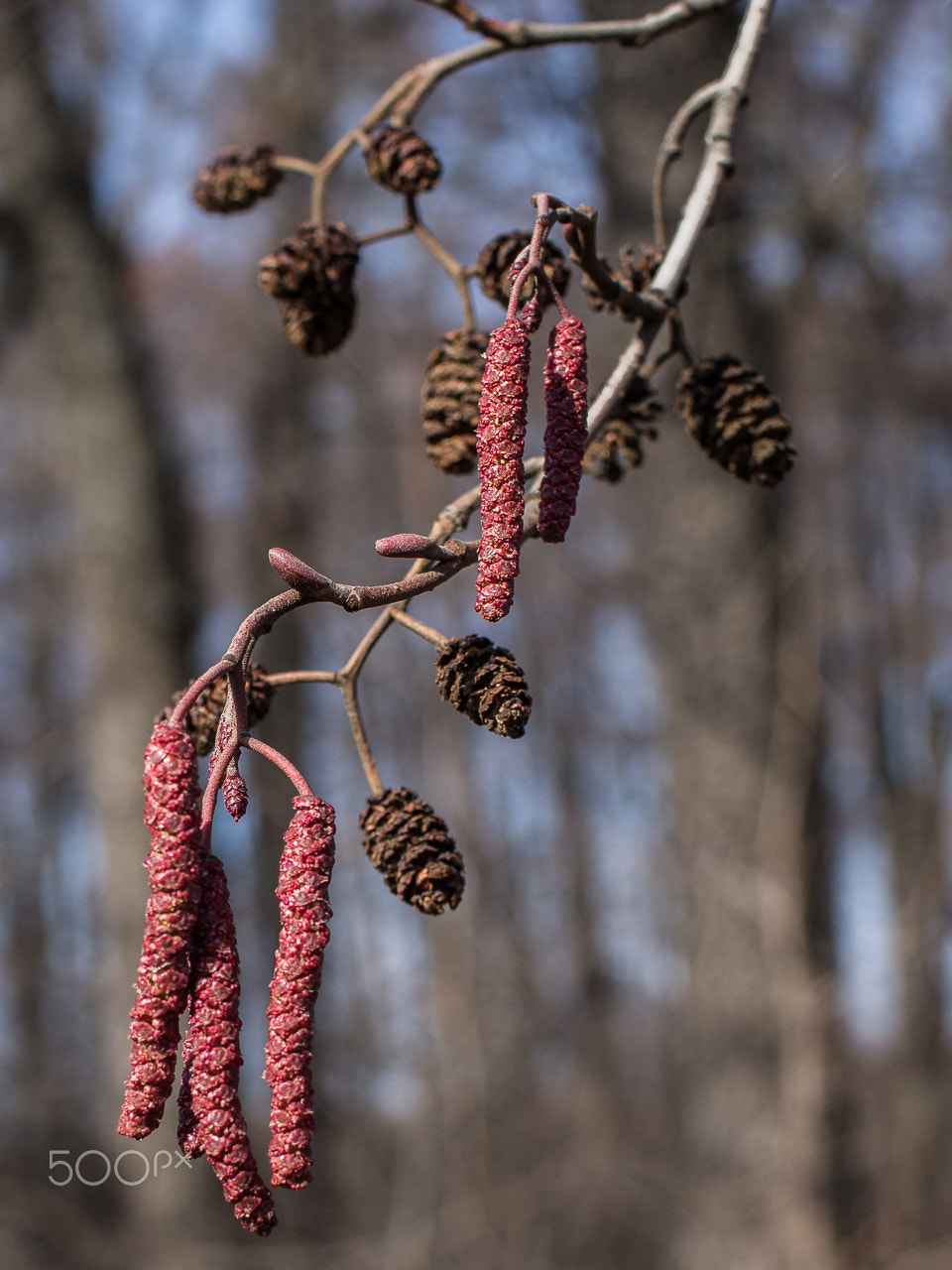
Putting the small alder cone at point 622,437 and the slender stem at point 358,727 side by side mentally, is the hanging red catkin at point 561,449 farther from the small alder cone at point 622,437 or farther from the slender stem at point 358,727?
the small alder cone at point 622,437

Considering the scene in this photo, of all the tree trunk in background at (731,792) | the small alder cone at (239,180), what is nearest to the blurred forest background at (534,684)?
the tree trunk in background at (731,792)

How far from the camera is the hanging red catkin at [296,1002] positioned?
81 centimetres

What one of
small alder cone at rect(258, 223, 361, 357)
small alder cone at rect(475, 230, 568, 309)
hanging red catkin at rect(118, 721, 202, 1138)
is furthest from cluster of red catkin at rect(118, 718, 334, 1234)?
small alder cone at rect(258, 223, 361, 357)

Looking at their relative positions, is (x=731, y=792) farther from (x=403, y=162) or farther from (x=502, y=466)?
(x=502, y=466)

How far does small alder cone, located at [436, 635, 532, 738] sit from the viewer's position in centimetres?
99

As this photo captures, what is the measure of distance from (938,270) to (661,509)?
15.7 ft

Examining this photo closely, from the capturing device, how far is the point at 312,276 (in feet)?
4.83

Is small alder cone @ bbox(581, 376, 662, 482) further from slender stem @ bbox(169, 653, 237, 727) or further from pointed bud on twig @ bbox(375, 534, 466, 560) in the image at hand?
slender stem @ bbox(169, 653, 237, 727)

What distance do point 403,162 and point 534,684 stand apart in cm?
1253

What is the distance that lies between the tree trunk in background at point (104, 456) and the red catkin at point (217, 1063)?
4.86 metres

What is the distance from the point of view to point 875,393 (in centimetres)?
1015

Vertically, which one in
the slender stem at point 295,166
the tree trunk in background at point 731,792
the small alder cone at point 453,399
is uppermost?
the slender stem at point 295,166

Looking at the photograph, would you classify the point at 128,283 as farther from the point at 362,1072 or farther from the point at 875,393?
the point at 362,1072

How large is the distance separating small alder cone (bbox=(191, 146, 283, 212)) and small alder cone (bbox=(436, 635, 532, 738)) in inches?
33.9
